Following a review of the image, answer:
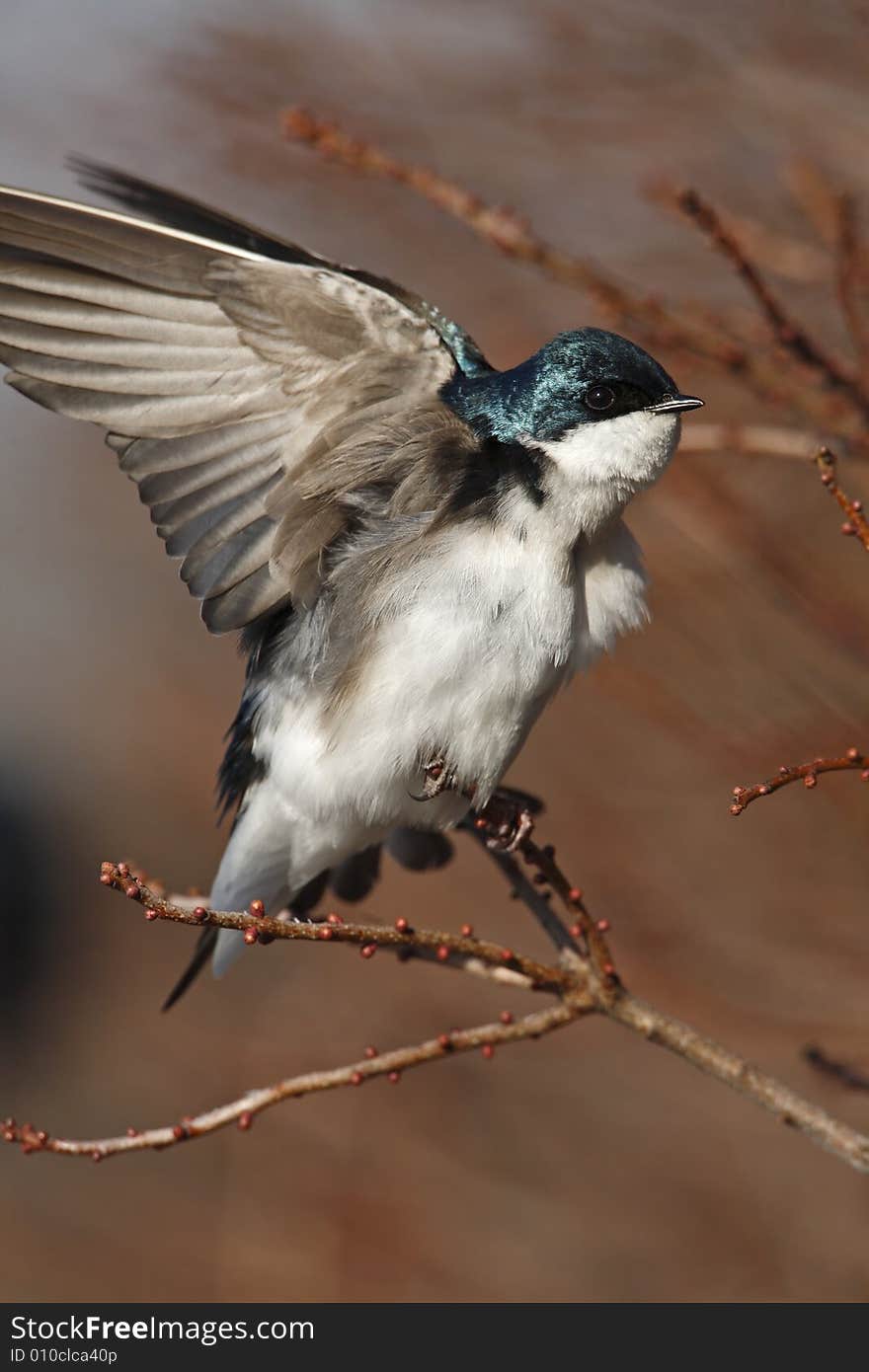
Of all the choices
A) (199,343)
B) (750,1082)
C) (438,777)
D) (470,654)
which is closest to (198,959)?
(438,777)

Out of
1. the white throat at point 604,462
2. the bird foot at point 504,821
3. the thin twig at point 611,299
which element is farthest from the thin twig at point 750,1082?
the thin twig at point 611,299

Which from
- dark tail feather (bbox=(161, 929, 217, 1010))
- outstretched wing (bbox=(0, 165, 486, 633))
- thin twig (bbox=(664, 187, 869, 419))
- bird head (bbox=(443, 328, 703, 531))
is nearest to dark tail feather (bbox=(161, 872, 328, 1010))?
dark tail feather (bbox=(161, 929, 217, 1010))

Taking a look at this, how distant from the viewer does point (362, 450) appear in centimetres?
219

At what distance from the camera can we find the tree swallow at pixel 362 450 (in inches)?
84.1

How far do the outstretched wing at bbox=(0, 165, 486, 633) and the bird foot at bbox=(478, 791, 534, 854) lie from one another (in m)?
0.56

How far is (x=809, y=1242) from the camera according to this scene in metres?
3.86

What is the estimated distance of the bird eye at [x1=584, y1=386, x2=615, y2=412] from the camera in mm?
2141

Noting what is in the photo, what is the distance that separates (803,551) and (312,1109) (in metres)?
3.69

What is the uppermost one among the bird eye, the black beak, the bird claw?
the bird eye

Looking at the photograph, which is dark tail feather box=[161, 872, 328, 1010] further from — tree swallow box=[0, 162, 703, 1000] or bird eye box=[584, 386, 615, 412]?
bird eye box=[584, 386, 615, 412]

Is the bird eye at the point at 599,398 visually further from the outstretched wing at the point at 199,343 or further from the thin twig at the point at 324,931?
the thin twig at the point at 324,931

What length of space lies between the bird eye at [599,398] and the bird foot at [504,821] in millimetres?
599

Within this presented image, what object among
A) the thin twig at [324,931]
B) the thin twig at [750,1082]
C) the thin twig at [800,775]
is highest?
the thin twig at [800,775]

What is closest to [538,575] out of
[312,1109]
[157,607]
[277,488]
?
[277,488]
